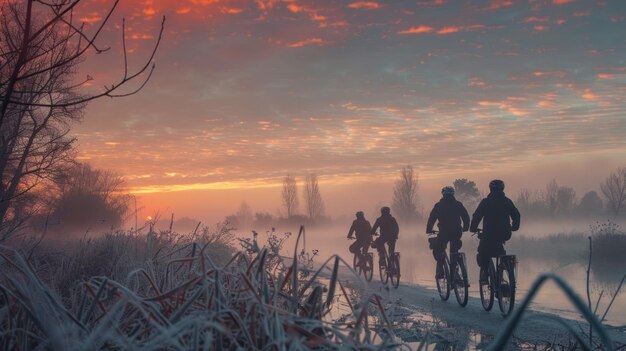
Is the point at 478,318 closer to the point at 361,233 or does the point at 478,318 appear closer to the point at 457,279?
the point at 457,279

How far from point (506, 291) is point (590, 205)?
103385mm

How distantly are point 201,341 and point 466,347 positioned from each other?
5.81 m

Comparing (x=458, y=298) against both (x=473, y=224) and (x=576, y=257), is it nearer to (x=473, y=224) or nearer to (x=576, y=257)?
(x=473, y=224)

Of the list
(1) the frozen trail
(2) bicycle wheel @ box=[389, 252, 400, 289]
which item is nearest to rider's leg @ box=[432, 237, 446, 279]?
(1) the frozen trail

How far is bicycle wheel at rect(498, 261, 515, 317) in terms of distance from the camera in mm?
10000

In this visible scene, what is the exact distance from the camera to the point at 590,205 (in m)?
102

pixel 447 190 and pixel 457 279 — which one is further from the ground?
pixel 447 190

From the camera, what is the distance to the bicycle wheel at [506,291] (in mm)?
10000

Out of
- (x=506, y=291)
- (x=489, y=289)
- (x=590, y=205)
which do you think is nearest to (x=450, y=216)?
(x=489, y=289)

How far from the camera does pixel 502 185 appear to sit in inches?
422

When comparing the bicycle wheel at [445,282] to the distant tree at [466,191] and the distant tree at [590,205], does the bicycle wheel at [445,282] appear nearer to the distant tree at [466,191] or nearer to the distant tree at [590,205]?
the distant tree at [466,191]

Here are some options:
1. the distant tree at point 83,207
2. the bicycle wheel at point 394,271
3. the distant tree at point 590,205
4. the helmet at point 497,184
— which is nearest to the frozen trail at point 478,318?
the bicycle wheel at point 394,271

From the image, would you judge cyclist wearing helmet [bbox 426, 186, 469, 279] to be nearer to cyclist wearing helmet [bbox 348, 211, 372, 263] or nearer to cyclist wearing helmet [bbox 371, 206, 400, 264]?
cyclist wearing helmet [bbox 371, 206, 400, 264]

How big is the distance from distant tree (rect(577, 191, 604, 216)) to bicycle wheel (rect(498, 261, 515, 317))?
98.1 metres
